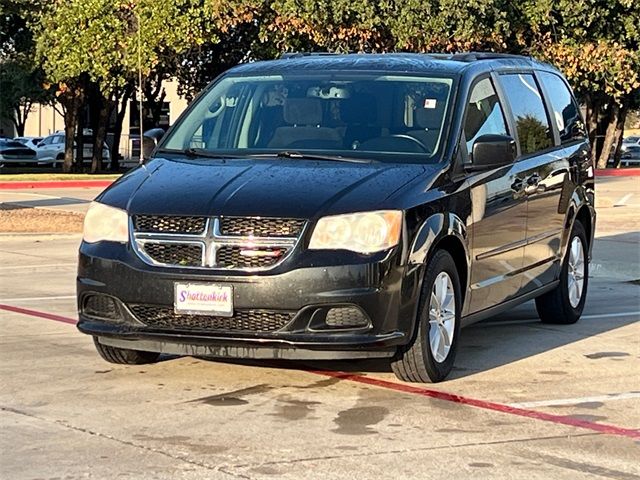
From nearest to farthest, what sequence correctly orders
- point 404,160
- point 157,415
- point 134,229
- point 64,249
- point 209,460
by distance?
point 209,460
point 157,415
point 134,229
point 404,160
point 64,249

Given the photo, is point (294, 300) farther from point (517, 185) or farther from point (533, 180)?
point (533, 180)

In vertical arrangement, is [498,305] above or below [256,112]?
below

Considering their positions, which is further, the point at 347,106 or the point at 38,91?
the point at 38,91

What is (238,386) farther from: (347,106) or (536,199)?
(536,199)

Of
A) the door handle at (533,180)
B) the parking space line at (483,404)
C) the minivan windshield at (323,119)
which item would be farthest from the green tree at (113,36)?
the parking space line at (483,404)

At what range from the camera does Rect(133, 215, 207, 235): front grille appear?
22.6ft

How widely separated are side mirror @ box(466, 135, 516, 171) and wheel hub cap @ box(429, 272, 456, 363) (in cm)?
83

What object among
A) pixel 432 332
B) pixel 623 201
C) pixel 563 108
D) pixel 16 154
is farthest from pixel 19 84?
pixel 432 332

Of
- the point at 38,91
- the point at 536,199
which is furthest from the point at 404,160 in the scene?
the point at 38,91

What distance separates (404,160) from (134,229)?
1698 millimetres

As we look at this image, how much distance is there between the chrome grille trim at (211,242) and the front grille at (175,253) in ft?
0.04

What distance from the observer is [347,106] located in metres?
8.15

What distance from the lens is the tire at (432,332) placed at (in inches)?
281

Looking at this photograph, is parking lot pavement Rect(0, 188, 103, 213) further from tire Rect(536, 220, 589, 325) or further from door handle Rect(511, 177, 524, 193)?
door handle Rect(511, 177, 524, 193)
